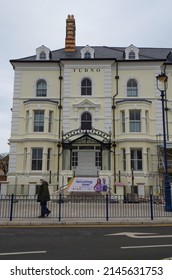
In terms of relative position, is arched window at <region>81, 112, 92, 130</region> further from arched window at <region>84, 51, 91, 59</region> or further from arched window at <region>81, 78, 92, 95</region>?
arched window at <region>84, 51, 91, 59</region>

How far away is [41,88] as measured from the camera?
89.7 ft

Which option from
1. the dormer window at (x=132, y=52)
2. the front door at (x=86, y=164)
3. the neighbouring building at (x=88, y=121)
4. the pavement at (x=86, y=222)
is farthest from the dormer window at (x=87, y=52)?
the pavement at (x=86, y=222)

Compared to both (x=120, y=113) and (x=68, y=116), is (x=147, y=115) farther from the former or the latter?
(x=68, y=116)

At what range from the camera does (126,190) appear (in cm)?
2380

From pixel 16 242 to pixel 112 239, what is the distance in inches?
109

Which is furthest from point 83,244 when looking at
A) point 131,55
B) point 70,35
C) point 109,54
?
point 70,35

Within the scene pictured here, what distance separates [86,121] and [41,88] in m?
6.35

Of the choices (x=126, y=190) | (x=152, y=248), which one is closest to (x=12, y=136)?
(x=126, y=190)

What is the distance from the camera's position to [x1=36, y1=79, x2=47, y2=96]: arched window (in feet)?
89.4

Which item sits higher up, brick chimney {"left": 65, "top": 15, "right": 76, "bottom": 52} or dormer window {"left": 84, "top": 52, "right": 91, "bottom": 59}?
brick chimney {"left": 65, "top": 15, "right": 76, "bottom": 52}

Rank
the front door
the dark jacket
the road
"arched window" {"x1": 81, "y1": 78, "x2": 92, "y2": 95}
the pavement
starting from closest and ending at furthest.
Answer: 1. the road
2. the pavement
3. the dark jacket
4. the front door
5. "arched window" {"x1": 81, "y1": 78, "x2": 92, "y2": 95}

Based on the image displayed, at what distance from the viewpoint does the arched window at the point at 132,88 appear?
27.0 m

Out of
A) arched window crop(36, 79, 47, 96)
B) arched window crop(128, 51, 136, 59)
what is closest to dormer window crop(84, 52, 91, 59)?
arched window crop(128, 51, 136, 59)

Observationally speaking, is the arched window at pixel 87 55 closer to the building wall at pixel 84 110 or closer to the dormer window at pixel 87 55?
the dormer window at pixel 87 55
